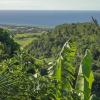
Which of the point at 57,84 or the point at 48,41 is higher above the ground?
the point at 57,84

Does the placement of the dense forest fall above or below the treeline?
above

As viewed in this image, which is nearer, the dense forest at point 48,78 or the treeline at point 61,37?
the dense forest at point 48,78

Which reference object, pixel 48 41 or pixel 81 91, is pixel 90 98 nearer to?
pixel 81 91

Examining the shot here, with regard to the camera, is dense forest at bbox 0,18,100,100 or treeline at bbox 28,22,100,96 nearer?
dense forest at bbox 0,18,100,100

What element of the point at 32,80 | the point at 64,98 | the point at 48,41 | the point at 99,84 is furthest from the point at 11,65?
the point at 48,41

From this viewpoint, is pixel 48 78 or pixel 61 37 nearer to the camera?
pixel 48 78

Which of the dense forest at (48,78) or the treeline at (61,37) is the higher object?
the dense forest at (48,78)

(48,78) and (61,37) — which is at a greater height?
(48,78)

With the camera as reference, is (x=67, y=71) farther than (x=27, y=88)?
Yes

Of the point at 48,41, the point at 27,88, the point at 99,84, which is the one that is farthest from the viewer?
the point at 48,41

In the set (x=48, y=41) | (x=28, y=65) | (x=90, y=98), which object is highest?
(x=28, y=65)

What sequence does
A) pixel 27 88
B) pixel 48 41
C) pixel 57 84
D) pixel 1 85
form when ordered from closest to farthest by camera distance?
1. pixel 1 85
2. pixel 27 88
3. pixel 57 84
4. pixel 48 41
